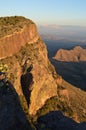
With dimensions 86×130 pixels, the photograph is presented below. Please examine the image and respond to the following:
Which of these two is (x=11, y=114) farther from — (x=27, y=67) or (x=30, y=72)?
(x=27, y=67)

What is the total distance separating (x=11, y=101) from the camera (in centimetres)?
7562

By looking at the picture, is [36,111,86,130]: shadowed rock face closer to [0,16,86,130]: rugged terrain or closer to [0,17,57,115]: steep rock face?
[0,16,86,130]: rugged terrain

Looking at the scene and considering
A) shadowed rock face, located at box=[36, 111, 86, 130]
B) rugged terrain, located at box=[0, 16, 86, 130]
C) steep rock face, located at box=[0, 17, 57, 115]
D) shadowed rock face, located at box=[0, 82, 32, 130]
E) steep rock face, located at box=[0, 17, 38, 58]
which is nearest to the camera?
shadowed rock face, located at box=[0, 82, 32, 130]

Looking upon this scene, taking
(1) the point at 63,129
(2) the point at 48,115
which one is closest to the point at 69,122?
(1) the point at 63,129

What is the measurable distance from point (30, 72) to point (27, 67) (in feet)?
11.1

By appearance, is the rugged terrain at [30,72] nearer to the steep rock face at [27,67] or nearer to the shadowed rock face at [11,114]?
the steep rock face at [27,67]

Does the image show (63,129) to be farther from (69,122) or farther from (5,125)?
(5,125)

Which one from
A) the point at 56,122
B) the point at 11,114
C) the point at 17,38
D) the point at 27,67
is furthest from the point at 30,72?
the point at 11,114

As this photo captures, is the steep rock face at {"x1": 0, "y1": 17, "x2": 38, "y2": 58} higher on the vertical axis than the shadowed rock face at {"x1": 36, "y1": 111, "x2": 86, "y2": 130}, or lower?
higher

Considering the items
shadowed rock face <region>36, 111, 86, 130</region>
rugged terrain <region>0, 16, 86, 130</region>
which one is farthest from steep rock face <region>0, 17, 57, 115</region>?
shadowed rock face <region>36, 111, 86, 130</region>

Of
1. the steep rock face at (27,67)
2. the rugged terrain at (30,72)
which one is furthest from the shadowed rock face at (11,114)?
the steep rock face at (27,67)

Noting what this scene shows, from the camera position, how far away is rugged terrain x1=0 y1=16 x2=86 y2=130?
350 feet

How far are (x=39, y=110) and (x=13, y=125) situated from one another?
41.3 meters

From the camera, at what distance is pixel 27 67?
115250 mm
